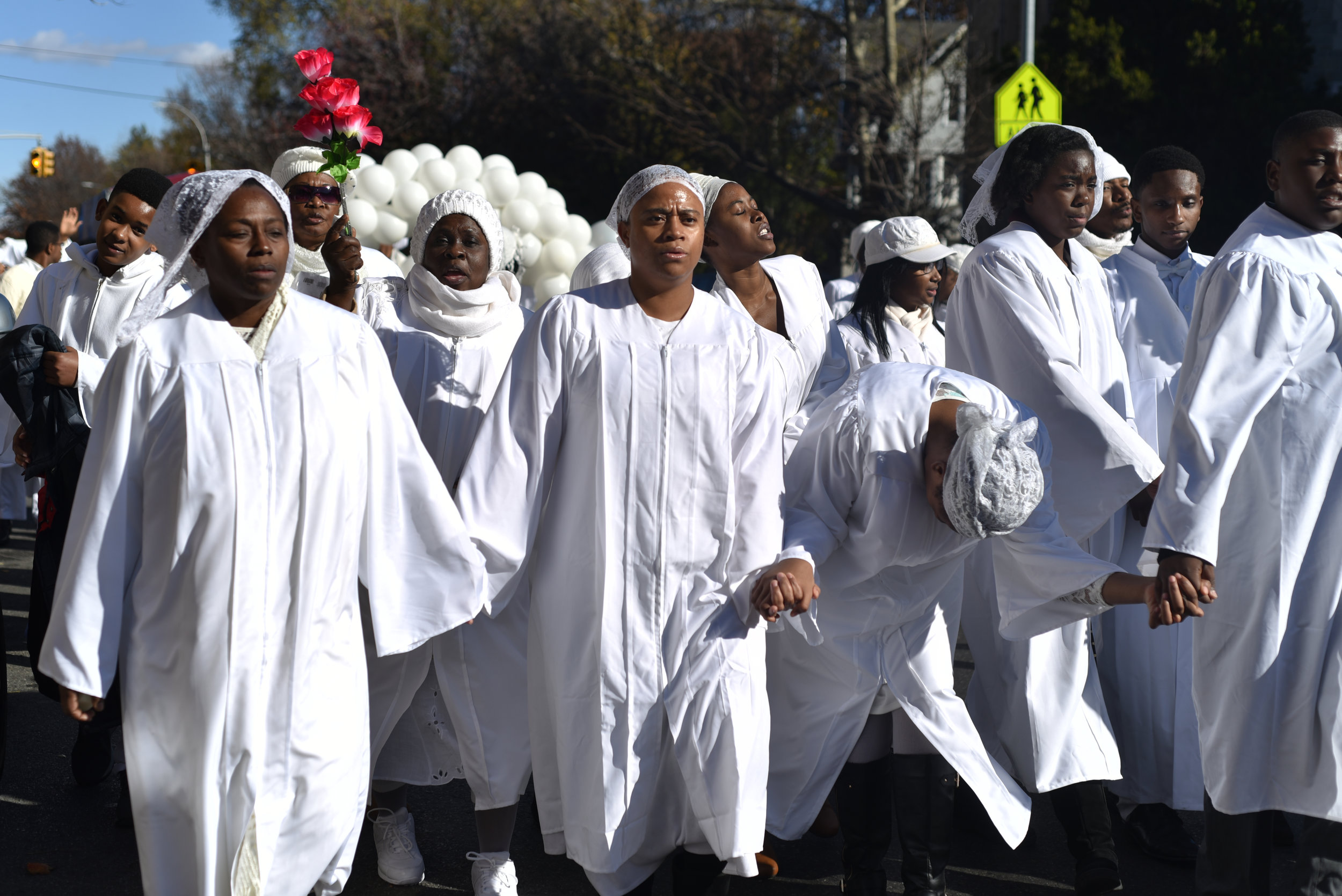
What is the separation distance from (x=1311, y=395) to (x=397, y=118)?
2419 centimetres

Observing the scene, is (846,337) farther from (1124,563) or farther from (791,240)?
(791,240)

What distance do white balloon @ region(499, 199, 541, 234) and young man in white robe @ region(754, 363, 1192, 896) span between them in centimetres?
1013

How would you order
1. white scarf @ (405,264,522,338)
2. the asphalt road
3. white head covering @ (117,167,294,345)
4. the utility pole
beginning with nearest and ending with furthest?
1. white head covering @ (117,167,294,345)
2. the asphalt road
3. white scarf @ (405,264,522,338)
4. the utility pole

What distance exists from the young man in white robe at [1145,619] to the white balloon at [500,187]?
9.15 meters

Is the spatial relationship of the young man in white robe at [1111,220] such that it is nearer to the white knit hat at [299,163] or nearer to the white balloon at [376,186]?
the white knit hat at [299,163]

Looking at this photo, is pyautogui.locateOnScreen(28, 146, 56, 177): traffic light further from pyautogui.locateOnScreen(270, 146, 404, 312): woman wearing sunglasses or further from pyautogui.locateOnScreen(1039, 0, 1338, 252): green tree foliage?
pyautogui.locateOnScreen(270, 146, 404, 312): woman wearing sunglasses

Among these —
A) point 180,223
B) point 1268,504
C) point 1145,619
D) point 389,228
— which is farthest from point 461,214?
point 389,228

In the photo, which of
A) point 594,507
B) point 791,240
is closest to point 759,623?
point 594,507

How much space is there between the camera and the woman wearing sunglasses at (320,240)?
4.64 metres

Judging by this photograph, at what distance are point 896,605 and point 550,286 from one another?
10.3m

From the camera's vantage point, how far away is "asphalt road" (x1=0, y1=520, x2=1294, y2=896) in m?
4.30

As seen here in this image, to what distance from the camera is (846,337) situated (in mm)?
6090

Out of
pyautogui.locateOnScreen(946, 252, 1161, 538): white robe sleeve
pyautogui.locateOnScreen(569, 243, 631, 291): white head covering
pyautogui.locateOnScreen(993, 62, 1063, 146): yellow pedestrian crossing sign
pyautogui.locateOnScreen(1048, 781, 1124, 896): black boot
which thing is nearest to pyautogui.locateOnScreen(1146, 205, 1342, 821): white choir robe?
pyautogui.locateOnScreen(1048, 781, 1124, 896): black boot

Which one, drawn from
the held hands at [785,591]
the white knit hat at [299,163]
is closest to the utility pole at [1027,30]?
the white knit hat at [299,163]
